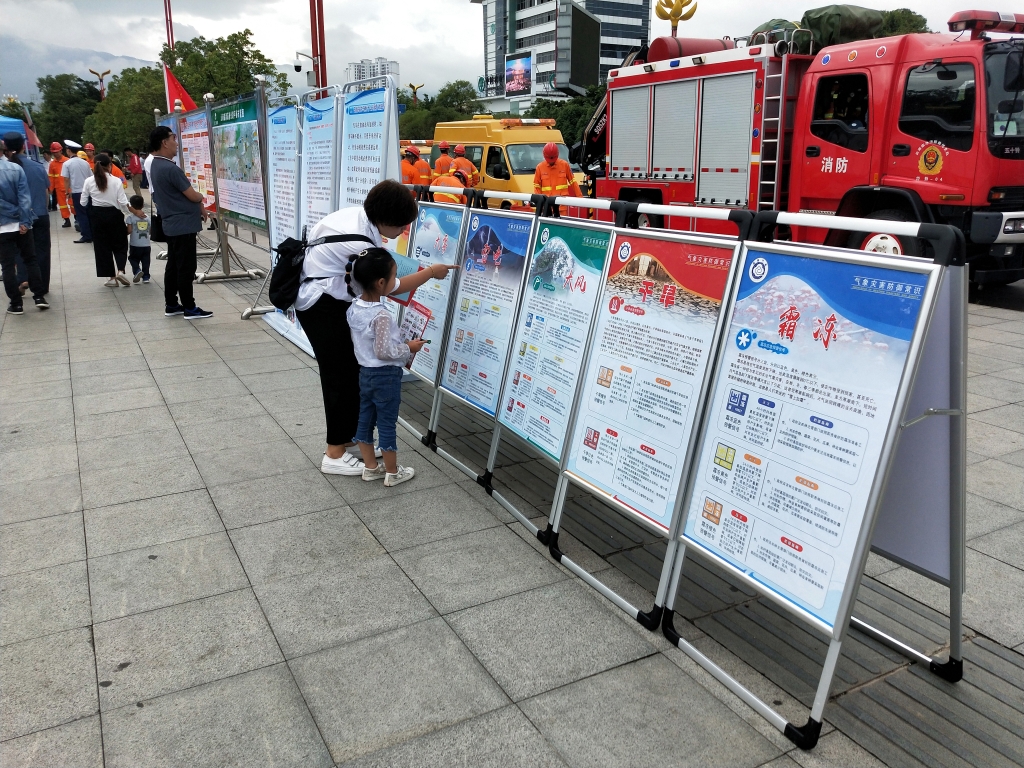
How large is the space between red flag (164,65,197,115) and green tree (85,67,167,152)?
29756 millimetres

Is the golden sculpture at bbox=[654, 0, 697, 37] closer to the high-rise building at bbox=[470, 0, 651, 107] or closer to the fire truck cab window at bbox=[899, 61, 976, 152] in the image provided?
the fire truck cab window at bbox=[899, 61, 976, 152]

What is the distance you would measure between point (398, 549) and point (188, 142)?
36.8 ft

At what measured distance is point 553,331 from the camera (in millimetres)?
3891

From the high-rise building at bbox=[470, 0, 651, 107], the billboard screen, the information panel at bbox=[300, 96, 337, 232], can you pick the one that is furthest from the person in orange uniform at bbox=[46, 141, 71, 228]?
the high-rise building at bbox=[470, 0, 651, 107]

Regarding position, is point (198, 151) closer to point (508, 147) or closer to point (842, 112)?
point (508, 147)

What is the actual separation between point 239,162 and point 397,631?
27.3ft

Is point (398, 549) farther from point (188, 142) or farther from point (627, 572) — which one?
point (188, 142)

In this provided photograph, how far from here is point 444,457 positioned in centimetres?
497

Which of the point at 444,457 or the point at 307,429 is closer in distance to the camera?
the point at 444,457

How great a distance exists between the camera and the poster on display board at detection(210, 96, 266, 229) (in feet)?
30.1

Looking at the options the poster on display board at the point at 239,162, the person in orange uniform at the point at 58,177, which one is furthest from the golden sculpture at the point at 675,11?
the person in orange uniform at the point at 58,177

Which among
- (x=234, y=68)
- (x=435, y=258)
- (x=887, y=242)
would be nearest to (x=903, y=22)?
(x=234, y=68)

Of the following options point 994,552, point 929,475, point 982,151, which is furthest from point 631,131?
point 929,475

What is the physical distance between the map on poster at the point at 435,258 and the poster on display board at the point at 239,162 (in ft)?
14.6
